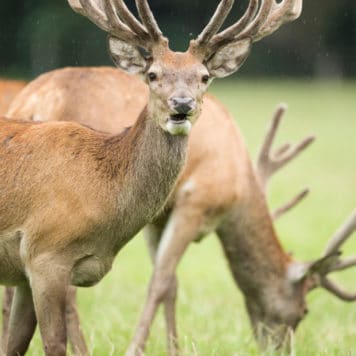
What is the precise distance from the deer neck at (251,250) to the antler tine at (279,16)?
186 centimetres

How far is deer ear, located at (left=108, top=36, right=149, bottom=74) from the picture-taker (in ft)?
18.2

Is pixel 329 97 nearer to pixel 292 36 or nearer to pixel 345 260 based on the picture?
pixel 292 36

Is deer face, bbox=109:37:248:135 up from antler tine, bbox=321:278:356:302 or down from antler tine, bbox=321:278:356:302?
up

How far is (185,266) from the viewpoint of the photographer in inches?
480

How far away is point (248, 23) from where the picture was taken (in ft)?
18.6

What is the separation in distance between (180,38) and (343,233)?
23.4m

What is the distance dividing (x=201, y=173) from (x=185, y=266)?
4.85m

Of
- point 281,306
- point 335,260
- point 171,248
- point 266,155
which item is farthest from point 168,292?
point 266,155

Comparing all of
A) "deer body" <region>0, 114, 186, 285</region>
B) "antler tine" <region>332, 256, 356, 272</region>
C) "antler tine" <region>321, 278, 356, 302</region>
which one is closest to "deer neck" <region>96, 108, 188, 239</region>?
"deer body" <region>0, 114, 186, 285</region>

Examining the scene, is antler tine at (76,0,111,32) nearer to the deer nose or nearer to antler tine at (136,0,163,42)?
antler tine at (136,0,163,42)

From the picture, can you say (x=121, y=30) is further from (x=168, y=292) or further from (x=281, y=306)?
(x=281, y=306)

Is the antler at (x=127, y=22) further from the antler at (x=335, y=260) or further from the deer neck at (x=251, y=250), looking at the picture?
the antler at (x=335, y=260)

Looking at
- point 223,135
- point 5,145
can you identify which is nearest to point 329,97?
point 223,135

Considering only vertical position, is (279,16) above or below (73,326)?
above
